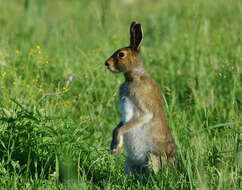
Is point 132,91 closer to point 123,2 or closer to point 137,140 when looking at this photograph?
point 137,140

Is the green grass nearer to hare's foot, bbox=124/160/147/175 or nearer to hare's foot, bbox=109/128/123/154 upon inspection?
hare's foot, bbox=124/160/147/175

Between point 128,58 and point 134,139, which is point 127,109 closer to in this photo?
point 134,139

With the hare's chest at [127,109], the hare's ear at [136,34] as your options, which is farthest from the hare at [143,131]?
the hare's ear at [136,34]

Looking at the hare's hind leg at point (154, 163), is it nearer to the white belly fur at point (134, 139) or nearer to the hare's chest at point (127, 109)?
the white belly fur at point (134, 139)

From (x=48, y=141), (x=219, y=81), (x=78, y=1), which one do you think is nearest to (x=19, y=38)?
(x=219, y=81)

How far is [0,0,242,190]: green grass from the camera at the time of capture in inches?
155

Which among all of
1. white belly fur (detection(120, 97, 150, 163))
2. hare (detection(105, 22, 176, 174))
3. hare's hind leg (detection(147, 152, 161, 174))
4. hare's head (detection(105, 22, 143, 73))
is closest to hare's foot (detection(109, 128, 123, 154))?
hare (detection(105, 22, 176, 174))

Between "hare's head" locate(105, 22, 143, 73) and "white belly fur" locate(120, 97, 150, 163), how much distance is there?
0.99ft

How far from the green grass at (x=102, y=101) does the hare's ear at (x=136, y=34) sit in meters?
0.80

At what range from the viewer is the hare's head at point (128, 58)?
4.47 m

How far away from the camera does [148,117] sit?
428 cm

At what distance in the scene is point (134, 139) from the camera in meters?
4.32

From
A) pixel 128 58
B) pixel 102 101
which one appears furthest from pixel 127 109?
pixel 102 101

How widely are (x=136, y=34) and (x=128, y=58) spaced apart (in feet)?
0.69
